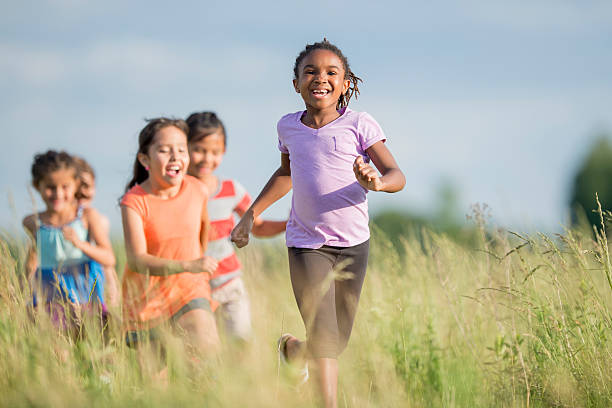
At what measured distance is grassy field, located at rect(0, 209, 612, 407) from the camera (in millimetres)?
2982

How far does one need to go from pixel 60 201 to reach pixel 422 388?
3.04 metres

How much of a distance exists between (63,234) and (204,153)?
1.27 metres

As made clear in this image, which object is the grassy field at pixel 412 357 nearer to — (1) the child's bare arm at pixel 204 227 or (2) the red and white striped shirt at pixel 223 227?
(2) the red and white striped shirt at pixel 223 227

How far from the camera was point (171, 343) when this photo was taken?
313 centimetres

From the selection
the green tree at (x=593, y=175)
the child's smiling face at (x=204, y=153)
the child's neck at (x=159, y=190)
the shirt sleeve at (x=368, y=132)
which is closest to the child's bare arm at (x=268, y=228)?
the child's smiling face at (x=204, y=153)

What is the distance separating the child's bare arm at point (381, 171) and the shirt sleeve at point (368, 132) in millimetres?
29

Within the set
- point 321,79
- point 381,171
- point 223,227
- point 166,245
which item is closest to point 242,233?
point 166,245

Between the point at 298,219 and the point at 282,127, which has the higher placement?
the point at 282,127

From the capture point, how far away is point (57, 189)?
16.3ft

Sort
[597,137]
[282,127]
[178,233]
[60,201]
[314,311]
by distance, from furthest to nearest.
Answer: [597,137] < [60,201] < [178,233] < [282,127] < [314,311]

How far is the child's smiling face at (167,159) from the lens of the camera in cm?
423

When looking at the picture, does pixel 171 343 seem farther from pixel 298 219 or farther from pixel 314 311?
pixel 298 219

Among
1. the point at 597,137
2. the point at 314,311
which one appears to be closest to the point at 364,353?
the point at 314,311

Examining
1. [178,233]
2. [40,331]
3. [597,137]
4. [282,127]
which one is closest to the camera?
[40,331]
